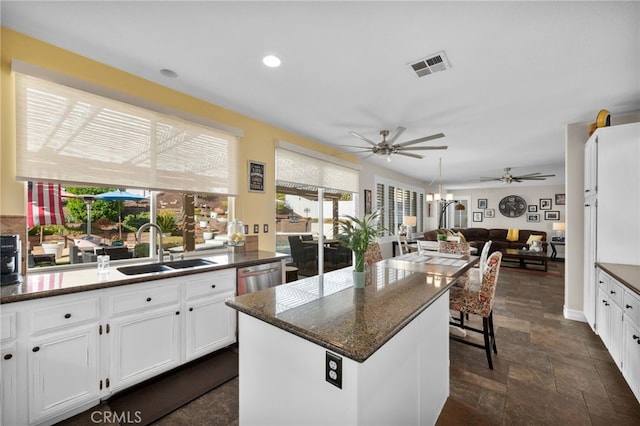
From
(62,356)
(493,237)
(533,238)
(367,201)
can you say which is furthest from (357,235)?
(493,237)

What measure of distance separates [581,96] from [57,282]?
4.82 meters

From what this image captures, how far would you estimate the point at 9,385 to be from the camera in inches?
60.1

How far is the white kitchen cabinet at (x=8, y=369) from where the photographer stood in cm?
150

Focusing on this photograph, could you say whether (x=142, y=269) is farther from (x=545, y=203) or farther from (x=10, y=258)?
(x=545, y=203)

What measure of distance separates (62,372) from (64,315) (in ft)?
1.16

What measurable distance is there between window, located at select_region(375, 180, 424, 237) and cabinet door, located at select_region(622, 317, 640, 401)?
3.85 meters

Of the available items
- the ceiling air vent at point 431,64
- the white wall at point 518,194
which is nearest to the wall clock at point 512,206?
the white wall at point 518,194

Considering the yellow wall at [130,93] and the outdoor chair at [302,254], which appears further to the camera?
the outdoor chair at [302,254]

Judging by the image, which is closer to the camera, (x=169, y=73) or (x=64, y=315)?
(x=64, y=315)

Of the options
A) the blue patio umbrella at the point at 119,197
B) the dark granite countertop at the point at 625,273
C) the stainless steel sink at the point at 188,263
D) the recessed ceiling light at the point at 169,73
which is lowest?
the dark granite countertop at the point at 625,273

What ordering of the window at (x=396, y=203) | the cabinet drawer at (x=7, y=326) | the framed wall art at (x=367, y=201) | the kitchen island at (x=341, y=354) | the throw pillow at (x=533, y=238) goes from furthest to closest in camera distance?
the throw pillow at (x=533, y=238) < the window at (x=396, y=203) < the framed wall art at (x=367, y=201) < the cabinet drawer at (x=7, y=326) < the kitchen island at (x=341, y=354)

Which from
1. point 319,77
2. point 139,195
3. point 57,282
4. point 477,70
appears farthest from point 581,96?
point 57,282

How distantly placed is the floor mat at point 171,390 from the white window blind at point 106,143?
1675 millimetres

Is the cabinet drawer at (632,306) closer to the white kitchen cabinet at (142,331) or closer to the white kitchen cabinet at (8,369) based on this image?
the white kitchen cabinet at (142,331)
